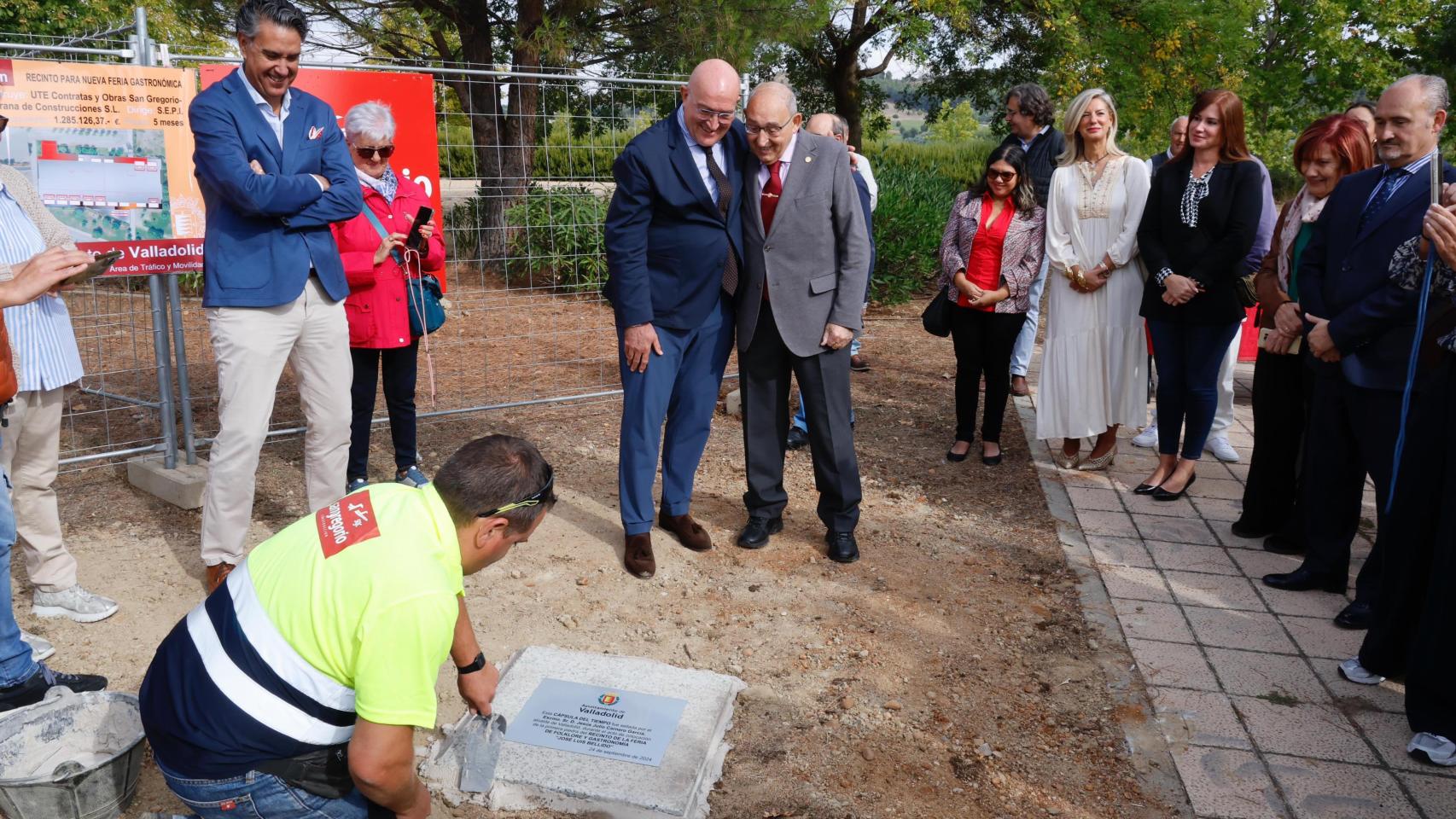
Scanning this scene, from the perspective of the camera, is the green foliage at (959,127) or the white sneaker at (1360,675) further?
the green foliage at (959,127)

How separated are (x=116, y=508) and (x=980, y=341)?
171 inches

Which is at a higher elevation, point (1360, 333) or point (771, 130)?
point (771, 130)

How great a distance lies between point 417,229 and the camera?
16.3 ft

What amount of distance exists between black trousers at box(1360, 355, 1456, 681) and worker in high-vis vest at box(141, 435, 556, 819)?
2.68 meters

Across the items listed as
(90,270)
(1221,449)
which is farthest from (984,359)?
(90,270)

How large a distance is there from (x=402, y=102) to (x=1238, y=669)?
15.2ft

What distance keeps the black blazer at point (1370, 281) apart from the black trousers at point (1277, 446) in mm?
669

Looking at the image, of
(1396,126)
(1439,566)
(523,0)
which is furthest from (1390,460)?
(523,0)

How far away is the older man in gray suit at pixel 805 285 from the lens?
170 inches

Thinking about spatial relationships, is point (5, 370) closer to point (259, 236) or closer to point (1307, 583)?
point (259, 236)

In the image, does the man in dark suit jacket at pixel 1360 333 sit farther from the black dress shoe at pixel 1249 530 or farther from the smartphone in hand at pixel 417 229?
the smartphone in hand at pixel 417 229

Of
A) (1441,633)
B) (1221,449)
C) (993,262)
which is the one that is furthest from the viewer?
(1221,449)

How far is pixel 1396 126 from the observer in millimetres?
3693

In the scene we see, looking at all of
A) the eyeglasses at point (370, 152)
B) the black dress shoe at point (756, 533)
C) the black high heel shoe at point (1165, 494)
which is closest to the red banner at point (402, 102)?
the eyeglasses at point (370, 152)
